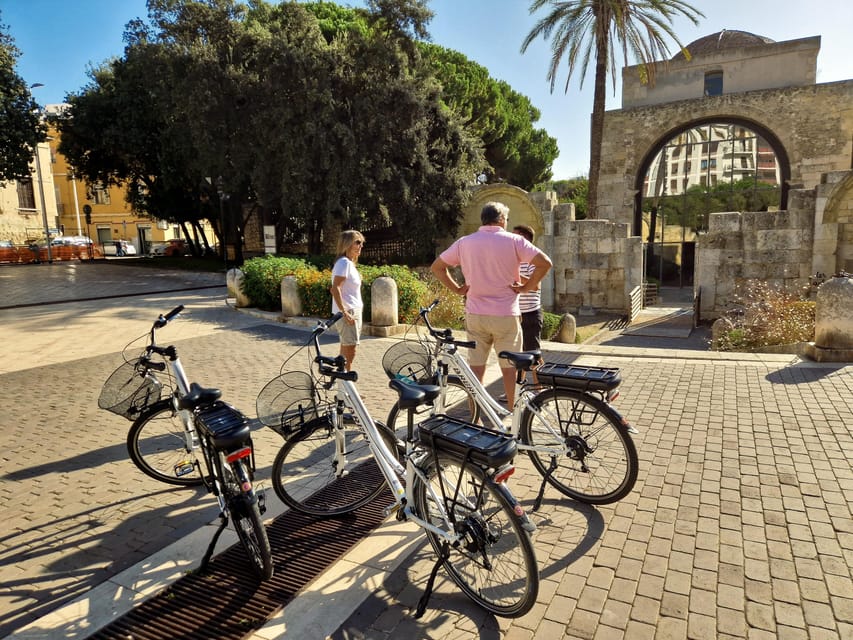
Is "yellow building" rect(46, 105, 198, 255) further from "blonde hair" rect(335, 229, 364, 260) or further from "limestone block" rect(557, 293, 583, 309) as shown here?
"blonde hair" rect(335, 229, 364, 260)

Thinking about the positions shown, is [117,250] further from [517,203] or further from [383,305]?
[383,305]

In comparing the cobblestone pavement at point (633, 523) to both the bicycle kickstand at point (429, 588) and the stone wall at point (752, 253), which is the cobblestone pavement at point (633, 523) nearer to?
the bicycle kickstand at point (429, 588)

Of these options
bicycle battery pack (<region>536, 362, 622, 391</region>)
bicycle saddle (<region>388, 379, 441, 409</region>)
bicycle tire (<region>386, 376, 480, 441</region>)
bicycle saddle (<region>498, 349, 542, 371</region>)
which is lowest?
bicycle tire (<region>386, 376, 480, 441</region>)

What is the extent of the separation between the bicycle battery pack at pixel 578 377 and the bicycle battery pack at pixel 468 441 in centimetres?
108

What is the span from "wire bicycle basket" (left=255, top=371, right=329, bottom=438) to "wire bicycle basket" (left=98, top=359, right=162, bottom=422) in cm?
107

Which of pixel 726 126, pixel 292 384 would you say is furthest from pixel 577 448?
pixel 726 126

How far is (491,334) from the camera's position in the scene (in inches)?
190

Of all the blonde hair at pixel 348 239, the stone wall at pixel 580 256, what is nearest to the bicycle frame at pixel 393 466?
the blonde hair at pixel 348 239

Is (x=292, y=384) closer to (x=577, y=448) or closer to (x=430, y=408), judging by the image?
(x=430, y=408)

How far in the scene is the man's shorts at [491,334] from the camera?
4.74 meters

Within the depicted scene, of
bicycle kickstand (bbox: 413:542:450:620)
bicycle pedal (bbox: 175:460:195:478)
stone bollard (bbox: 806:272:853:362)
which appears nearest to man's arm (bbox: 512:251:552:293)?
bicycle kickstand (bbox: 413:542:450:620)

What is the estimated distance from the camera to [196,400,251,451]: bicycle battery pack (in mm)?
2988

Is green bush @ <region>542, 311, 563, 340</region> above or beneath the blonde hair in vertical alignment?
beneath

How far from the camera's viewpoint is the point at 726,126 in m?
26.2
